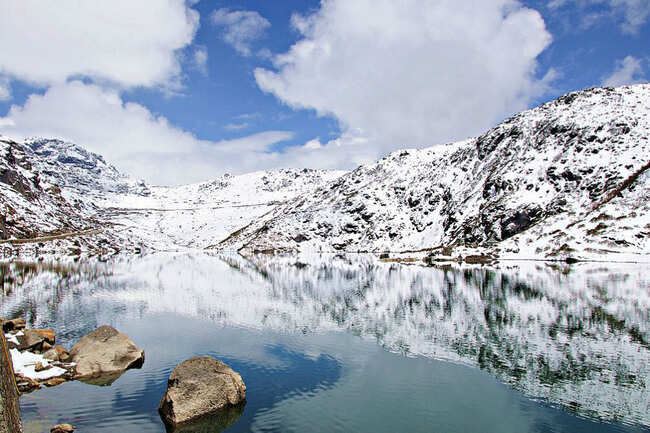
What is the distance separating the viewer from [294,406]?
2355 centimetres

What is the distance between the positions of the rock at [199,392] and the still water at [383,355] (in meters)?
0.98

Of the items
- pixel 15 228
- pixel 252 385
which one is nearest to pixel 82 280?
pixel 252 385

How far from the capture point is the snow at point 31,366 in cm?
2744

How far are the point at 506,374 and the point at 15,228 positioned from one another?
23586 centimetres

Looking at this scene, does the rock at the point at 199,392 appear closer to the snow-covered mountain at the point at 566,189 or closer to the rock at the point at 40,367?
the rock at the point at 40,367

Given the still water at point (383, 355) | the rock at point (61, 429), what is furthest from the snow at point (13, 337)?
the rock at point (61, 429)

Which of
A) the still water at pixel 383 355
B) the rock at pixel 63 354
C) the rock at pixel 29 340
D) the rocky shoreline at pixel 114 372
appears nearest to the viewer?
the rocky shoreline at pixel 114 372

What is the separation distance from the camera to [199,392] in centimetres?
2223

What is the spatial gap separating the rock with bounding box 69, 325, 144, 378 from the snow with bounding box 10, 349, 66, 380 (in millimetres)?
1424

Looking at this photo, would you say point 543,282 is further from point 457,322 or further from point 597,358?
point 597,358

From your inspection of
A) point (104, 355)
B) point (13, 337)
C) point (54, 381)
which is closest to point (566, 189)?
point (104, 355)

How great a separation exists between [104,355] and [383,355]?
21458 mm

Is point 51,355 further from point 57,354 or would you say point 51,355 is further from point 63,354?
point 63,354

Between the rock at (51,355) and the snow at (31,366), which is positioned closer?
the snow at (31,366)
